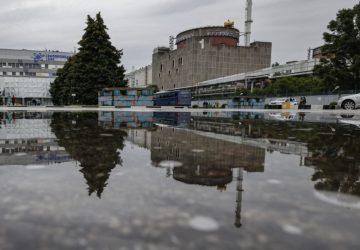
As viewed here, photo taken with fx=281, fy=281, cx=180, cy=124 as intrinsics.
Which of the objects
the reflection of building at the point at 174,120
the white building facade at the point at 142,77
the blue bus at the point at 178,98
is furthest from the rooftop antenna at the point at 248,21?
the reflection of building at the point at 174,120

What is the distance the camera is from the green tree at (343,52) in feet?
103

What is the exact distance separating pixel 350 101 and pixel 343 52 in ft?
40.5

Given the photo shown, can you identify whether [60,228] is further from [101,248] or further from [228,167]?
[228,167]

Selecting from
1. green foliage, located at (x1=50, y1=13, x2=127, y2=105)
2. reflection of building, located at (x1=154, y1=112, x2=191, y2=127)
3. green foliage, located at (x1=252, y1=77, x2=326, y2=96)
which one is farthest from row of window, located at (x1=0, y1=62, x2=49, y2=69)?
reflection of building, located at (x1=154, y1=112, x2=191, y2=127)

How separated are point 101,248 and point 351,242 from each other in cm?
121

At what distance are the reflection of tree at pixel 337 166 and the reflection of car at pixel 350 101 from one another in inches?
788

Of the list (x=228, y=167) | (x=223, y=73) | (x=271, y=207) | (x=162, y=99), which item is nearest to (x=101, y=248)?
(x=271, y=207)

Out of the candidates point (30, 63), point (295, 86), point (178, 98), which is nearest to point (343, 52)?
point (295, 86)

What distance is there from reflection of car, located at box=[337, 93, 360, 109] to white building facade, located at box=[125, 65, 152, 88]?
106 m

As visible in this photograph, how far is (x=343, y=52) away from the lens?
31578mm

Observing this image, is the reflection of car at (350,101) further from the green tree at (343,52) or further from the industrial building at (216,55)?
the industrial building at (216,55)

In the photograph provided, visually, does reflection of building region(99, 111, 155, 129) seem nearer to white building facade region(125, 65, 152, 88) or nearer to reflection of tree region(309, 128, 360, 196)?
reflection of tree region(309, 128, 360, 196)

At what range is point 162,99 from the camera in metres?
42.7

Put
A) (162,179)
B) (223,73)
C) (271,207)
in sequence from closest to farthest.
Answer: (271,207) < (162,179) < (223,73)
